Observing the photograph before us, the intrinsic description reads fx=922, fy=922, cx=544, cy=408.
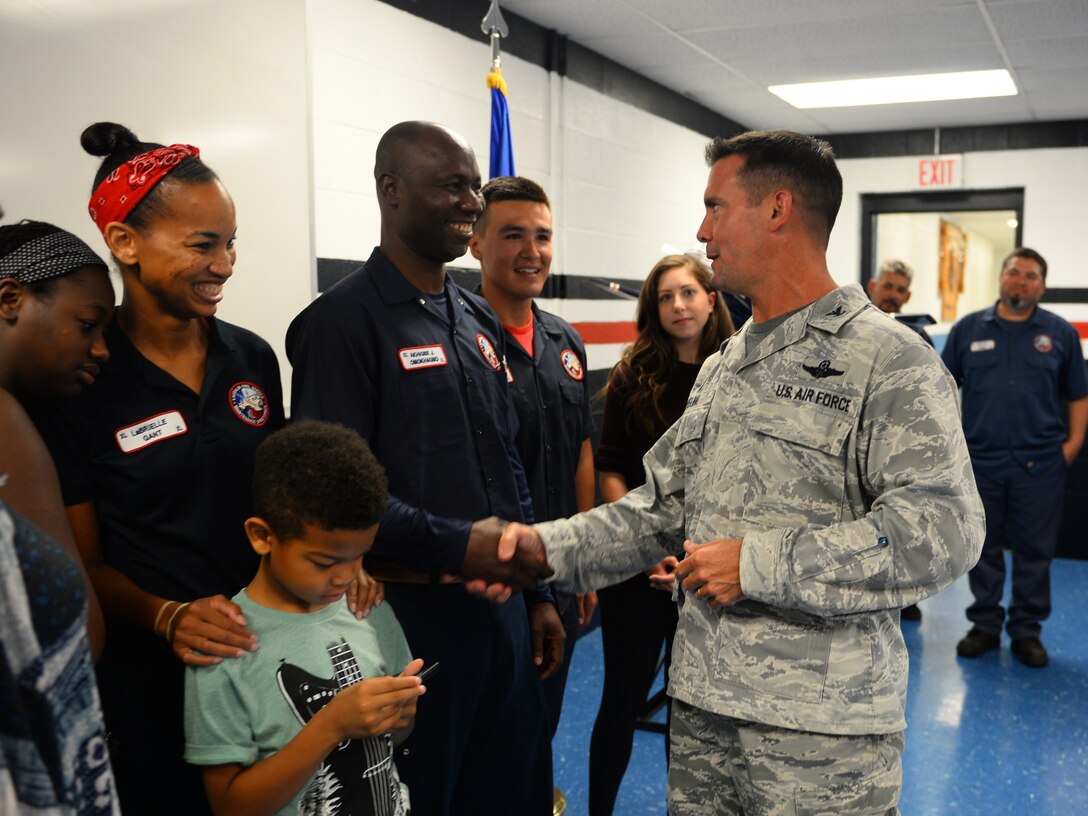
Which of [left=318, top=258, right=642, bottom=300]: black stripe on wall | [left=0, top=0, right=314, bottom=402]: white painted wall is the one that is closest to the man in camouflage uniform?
[left=0, top=0, right=314, bottom=402]: white painted wall

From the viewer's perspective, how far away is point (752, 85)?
5746mm

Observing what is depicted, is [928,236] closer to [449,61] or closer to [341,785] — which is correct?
[449,61]

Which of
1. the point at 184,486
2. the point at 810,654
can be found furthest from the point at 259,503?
the point at 810,654

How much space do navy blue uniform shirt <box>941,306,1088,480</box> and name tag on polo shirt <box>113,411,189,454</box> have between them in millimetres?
4380

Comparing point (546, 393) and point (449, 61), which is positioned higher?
point (449, 61)

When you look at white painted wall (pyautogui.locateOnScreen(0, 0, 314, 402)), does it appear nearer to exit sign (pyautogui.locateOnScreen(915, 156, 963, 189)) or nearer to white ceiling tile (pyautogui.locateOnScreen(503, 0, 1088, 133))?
white ceiling tile (pyautogui.locateOnScreen(503, 0, 1088, 133))

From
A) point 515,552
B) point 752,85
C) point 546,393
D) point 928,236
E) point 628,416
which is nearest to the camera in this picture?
point 515,552

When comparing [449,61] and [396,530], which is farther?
[449,61]

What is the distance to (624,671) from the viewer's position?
8.59 ft

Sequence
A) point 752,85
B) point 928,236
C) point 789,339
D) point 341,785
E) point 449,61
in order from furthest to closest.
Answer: point 928,236 → point 752,85 → point 449,61 → point 789,339 → point 341,785

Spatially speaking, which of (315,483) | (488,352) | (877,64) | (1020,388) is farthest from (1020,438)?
(315,483)

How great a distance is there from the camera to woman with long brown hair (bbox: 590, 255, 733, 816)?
2.61m

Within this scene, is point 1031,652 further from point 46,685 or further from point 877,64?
point 46,685

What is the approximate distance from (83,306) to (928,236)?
11278 millimetres
